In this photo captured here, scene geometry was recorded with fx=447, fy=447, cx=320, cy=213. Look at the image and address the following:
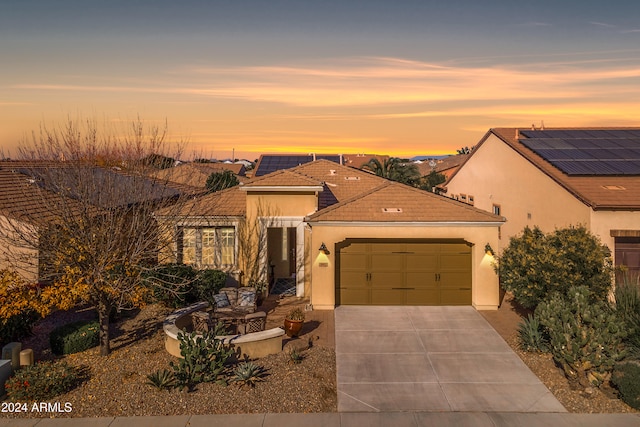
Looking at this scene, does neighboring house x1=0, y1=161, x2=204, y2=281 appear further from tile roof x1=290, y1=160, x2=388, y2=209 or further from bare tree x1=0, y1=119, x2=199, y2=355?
tile roof x1=290, y1=160, x2=388, y2=209

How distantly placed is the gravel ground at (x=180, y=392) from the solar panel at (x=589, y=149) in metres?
13.6

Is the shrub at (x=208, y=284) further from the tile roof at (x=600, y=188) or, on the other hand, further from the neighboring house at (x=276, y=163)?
the neighboring house at (x=276, y=163)

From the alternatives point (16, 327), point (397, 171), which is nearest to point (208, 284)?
point (16, 327)

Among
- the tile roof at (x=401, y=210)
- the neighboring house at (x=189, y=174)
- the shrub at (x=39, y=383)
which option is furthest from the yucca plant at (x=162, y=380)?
the tile roof at (x=401, y=210)

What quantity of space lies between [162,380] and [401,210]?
9991 mm

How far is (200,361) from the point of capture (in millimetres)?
10469

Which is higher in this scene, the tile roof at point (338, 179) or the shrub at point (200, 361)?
the tile roof at point (338, 179)

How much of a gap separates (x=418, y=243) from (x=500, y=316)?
3713 millimetres

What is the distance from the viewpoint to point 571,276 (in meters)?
13.1

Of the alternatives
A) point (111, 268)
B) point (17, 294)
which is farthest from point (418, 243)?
point (17, 294)

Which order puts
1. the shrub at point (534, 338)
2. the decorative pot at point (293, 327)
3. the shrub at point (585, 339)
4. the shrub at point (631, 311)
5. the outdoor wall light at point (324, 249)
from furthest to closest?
the outdoor wall light at point (324, 249) → the decorative pot at point (293, 327) → the shrub at point (534, 338) → the shrub at point (631, 311) → the shrub at point (585, 339)

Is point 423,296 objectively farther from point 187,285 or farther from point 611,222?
point 187,285

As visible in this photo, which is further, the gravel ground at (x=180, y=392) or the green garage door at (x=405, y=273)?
the green garage door at (x=405, y=273)

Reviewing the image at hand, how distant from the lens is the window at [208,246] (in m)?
18.4
